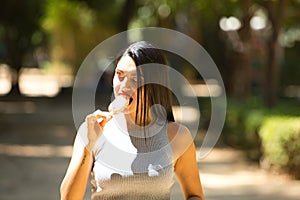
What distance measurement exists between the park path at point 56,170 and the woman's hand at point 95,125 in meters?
4.68

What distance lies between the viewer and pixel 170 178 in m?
2.62

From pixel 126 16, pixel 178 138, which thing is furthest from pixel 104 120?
pixel 126 16

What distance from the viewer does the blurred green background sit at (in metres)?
11.2

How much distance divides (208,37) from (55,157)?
18403 mm

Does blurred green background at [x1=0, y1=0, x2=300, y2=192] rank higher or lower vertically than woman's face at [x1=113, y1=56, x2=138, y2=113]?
lower

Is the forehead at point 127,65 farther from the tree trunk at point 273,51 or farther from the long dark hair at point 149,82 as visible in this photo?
the tree trunk at point 273,51

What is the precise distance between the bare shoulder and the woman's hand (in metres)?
0.28

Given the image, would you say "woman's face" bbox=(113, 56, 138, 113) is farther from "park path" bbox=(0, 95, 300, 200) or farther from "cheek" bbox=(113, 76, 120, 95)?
"park path" bbox=(0, 95, 300, 200)

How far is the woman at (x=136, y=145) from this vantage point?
256cm

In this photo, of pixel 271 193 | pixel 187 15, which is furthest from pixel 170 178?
pixel 187 15

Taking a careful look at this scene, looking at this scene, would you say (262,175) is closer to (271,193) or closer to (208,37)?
(271,193)

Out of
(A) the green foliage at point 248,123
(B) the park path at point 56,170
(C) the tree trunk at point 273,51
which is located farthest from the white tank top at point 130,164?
(C) the tree trunk at point 273,51

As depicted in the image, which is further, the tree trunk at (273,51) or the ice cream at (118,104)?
the tree trunk at (273,51)

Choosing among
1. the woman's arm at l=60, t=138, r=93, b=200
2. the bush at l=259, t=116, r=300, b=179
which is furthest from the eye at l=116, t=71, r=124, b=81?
the bush at l=259, t=116, r=300, b=179
